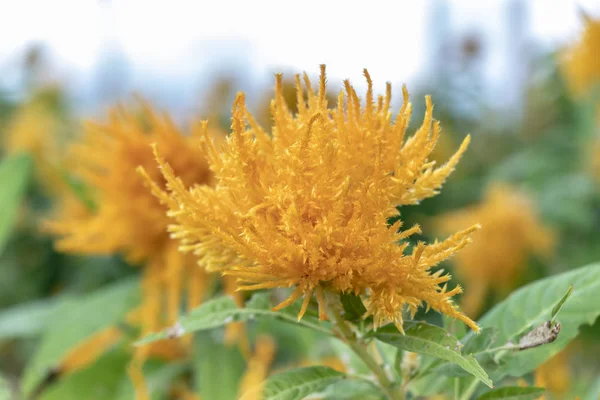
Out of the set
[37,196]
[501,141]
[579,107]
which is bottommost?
[37,196]

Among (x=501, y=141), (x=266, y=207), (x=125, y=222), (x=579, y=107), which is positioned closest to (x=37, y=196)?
(x=125, y=222)

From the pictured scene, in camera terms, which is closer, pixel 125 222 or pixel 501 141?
pixel 125 222

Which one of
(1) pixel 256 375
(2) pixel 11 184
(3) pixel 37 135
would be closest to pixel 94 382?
(2) pixel 11 184

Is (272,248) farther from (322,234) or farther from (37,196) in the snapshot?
(37,196)

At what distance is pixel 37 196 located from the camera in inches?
129

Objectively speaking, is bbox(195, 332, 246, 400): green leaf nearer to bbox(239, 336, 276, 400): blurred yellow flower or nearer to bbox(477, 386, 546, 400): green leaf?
bbox(239, 336, 276, 400): blurred yellow flower

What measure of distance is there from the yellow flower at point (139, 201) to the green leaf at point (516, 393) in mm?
796

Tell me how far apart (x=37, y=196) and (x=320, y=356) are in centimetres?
230

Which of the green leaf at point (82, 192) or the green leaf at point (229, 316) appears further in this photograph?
the green leaf at point (82, 192)

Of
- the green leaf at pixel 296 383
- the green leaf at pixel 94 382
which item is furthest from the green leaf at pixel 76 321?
the green leaf at pixel 296 383

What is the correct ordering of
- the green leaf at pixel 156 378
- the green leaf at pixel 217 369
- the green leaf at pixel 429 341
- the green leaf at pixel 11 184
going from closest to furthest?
the green leaf at pixel 429 341
the green leaf at pixel 217 369
the green leaf at pixel 156 378
the green leaf at pixel 11 184

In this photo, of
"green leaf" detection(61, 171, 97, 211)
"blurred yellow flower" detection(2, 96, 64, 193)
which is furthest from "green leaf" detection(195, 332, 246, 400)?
"blurred yellow flower" detection(2, 96, 64, 193)

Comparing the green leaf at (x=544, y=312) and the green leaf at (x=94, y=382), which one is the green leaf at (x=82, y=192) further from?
the green leaf at (x=544, y=312)

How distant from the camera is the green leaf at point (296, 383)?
69cm
